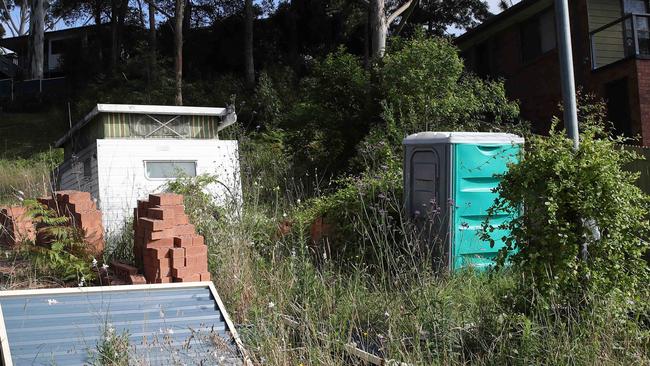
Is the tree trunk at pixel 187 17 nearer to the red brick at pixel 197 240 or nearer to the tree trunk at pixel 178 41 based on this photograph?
the tree trunk at pixel 178 41

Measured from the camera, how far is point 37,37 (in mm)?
33312

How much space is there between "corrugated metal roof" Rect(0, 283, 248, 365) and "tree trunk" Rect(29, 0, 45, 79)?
107 ft

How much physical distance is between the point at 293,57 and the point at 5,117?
13.7 metres

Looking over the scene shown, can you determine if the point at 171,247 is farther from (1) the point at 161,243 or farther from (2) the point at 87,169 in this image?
(2) the point at 87,169

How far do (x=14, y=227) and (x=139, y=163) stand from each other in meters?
3.21

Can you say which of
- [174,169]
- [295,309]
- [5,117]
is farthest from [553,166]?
[5,117]

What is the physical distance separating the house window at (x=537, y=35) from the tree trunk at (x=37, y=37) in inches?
998

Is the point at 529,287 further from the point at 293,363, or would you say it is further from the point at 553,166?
the point at 293,363

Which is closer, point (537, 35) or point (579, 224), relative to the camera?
point (579, 224)

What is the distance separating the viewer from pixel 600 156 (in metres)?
4.23

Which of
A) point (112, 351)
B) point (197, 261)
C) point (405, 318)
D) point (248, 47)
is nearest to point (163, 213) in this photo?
point (197, 261)

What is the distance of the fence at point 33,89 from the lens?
3212 centimetres

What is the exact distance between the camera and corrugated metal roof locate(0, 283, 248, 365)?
3861 mm

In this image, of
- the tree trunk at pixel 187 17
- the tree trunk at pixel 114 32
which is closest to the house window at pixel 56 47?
the tree trunk at pixel 114 32
